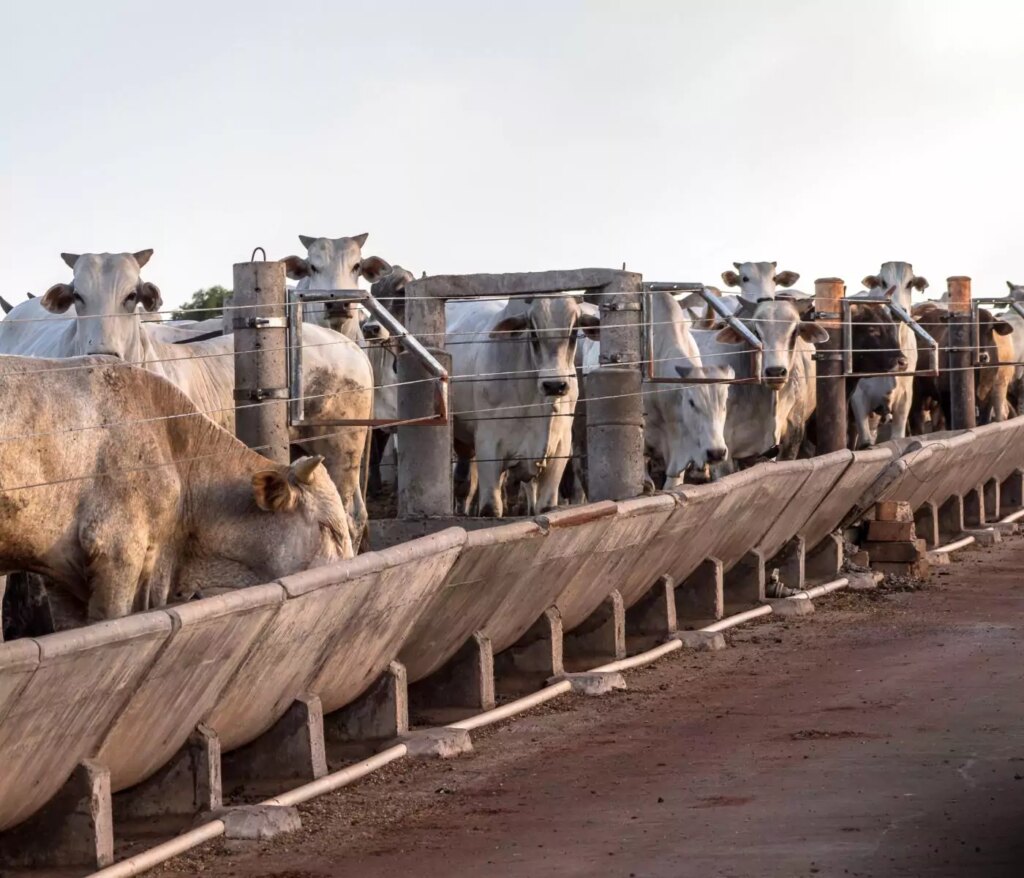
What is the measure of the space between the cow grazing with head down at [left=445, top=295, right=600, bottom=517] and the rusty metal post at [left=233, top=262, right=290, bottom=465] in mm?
5305

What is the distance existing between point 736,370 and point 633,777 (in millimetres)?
10696

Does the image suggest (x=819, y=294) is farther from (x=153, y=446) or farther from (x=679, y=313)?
(x=153, y=446)

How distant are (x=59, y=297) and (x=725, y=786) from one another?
5971 mm

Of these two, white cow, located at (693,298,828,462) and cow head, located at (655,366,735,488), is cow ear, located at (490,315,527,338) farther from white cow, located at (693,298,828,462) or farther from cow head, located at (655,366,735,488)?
white cow, located at (693,298,828,462)

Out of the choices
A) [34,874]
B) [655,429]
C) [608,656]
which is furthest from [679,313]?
[34,874]

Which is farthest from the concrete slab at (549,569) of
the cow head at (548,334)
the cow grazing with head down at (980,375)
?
the cow grazing with head down at (980,375)

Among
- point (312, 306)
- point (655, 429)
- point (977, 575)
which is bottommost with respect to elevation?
point (977, 575)

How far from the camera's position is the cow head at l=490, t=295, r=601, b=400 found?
16297 mm

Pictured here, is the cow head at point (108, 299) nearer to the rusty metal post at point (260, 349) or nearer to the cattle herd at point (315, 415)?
the cattle herd at point (315, 415)

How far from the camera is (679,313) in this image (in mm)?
18672

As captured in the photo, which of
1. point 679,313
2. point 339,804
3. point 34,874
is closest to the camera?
point 34,874

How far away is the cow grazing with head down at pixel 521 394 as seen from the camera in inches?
648

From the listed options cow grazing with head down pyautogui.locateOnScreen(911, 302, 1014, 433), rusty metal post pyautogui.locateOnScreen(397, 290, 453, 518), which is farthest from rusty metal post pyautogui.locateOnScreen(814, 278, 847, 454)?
rusty metal post pyautogui.locateOnScreen(397, 290, 453, 518)

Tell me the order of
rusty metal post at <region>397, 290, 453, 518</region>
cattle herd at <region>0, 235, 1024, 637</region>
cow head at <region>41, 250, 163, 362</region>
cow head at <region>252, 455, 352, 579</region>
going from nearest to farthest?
cattle herd at <region>0, 235, 1024, 637</region> → cow head at <region>252, 455, 352, 579</region> → cow head at <region>41, 250, 163, 362</region> → rusty metal post at <region>397, 290, 453, 518</region>
